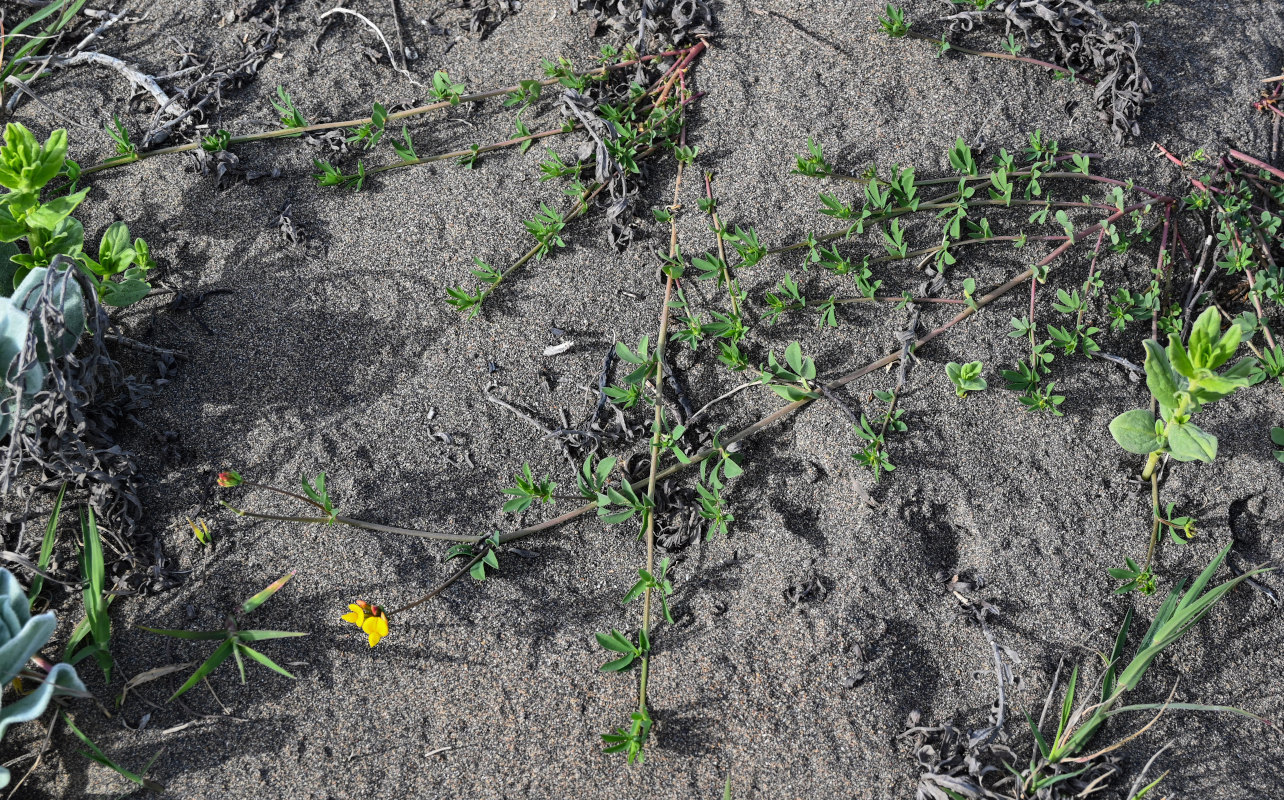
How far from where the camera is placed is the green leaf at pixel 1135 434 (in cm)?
211

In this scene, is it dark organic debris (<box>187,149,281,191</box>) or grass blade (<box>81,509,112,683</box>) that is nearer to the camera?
grass blade (<box>81,509,112,683</box>)

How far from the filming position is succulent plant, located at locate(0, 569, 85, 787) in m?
1.74

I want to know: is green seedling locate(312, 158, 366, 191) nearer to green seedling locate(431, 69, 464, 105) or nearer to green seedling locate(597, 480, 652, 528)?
green seedling locate(431, 69, 464, 105)

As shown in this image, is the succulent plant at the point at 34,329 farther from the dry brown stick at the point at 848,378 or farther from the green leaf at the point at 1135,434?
the green leaf at the point at 1135,434

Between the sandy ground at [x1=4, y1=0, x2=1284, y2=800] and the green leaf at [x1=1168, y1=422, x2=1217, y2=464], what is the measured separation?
27 cm

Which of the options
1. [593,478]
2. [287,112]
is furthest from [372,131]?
[593,478]

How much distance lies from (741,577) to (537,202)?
4.27 ft

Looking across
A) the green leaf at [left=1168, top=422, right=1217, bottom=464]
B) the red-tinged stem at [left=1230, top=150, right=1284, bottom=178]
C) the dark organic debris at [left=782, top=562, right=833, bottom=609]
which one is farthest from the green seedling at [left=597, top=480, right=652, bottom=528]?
the red-tinged stem at [left=1230, top=150, right=1284, bottom=178]

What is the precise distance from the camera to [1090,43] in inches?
106

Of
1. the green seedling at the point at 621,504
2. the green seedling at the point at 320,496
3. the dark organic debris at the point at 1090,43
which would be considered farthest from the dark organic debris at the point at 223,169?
the dark organic debris at the point at 1090,43

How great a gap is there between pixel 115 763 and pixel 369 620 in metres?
0.66

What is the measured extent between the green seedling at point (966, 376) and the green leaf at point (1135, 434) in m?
0.33

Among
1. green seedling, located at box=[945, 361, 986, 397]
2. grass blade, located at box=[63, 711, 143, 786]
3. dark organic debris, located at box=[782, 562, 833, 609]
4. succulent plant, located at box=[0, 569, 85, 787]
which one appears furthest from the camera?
green seedling, located at box=[945, 361, 986, 397]

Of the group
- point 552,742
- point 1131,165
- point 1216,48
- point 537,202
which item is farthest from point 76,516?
point 1216,48
